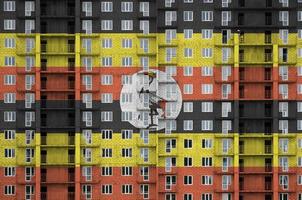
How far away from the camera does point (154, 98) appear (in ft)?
Answer: 305

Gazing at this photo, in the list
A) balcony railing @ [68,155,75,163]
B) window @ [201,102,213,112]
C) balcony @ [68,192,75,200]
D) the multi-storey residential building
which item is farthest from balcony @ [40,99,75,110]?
window @ [201,102,213,112]

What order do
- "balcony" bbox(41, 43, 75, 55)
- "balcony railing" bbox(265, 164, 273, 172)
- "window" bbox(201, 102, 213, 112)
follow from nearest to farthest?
"balcony railing" bbox(265, 164, 273, 172), "balcony" bbox(41, 43, 75, 55), "window" bbox(201, 102, 213, 112)

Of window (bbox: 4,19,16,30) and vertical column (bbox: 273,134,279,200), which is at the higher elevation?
window (bbox: 4,19,16,30)

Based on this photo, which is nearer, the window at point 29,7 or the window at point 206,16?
the window at point 29,7

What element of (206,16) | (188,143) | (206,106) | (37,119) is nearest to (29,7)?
(37,119)

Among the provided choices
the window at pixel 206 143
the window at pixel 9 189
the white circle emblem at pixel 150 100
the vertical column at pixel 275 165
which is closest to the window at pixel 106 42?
the white circle emblem at pixel 150 100

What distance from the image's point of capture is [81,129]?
92125 millimetres

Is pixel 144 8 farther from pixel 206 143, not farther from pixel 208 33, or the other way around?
pixel 206 143

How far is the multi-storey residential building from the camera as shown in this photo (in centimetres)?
9212

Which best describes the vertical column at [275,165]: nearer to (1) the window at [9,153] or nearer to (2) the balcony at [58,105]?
(2) the balcony at [58,105]

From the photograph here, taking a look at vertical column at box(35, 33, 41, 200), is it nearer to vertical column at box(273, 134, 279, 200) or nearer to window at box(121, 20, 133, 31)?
window at box(121, 20, 133, 31)

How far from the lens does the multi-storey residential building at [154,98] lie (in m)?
92.1

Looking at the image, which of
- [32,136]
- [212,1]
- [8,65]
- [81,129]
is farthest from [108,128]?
[212,1]

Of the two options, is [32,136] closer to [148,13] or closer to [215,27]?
[148,13]
